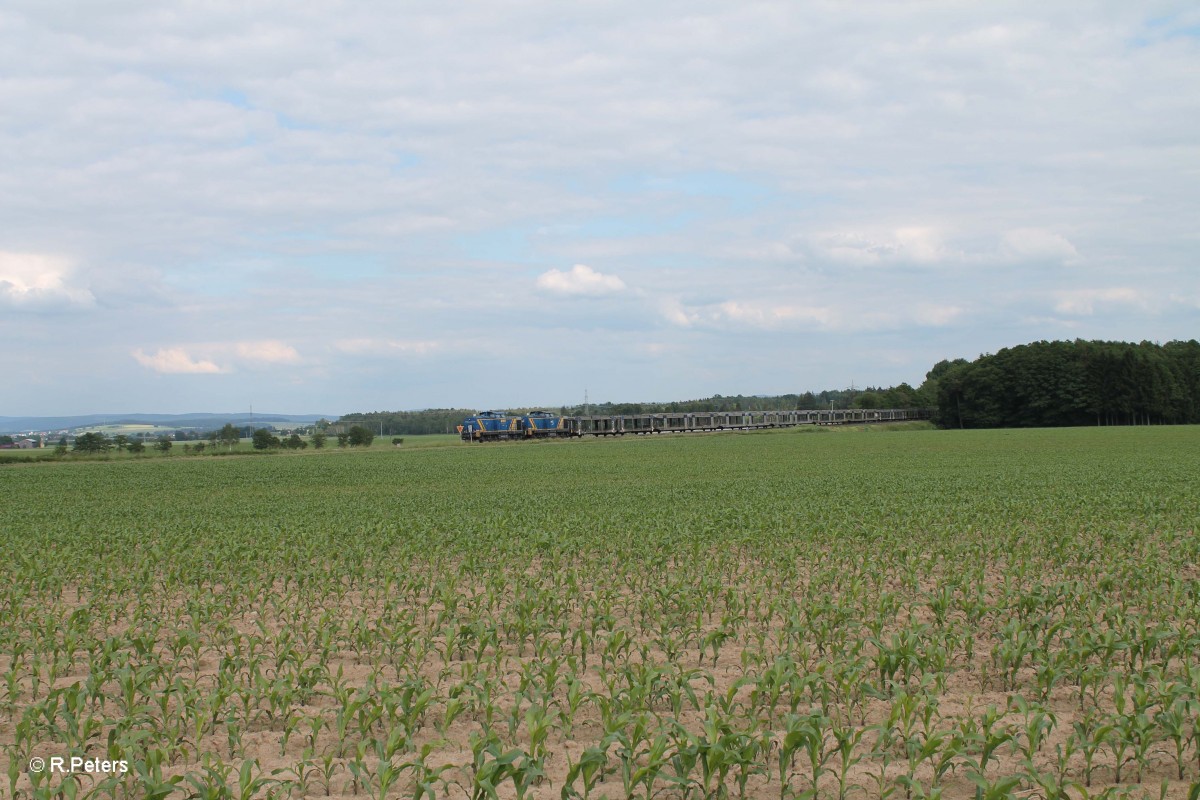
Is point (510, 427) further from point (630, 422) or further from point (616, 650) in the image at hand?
point (616, 650)

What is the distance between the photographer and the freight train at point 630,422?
346 ft

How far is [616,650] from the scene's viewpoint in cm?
878

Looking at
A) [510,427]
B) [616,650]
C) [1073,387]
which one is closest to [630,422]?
[510,427]

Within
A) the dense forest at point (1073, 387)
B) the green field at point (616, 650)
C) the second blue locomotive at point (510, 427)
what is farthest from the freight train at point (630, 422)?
the green field at point (616, 650)

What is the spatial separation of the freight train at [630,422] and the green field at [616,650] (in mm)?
80127

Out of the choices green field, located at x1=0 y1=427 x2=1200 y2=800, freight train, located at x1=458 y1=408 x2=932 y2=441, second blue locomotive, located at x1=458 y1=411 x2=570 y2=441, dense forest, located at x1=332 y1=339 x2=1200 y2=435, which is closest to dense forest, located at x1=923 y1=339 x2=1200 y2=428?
dense forest, located at x1=332 y1=339 x2=1200 y2=435

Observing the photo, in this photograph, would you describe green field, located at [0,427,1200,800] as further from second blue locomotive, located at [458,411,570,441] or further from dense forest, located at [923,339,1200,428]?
dense forest, located at [923,339,1200,428]

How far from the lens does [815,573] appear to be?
560 inches

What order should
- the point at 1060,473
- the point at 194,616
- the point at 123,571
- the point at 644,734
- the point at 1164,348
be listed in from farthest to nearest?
the point at 1164,348, the point at 1060,473, the point at 123,571, the point at 194,616, the point at 644,734

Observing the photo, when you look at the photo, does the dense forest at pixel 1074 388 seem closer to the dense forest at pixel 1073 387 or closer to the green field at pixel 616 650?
the dense forest at pixel 1073 387

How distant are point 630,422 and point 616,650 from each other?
125808 mm

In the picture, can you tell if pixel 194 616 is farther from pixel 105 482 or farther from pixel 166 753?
pixel 105 482

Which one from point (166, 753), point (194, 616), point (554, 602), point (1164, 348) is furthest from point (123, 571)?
point (1164, 348)

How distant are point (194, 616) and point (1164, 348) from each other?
154556 mm
